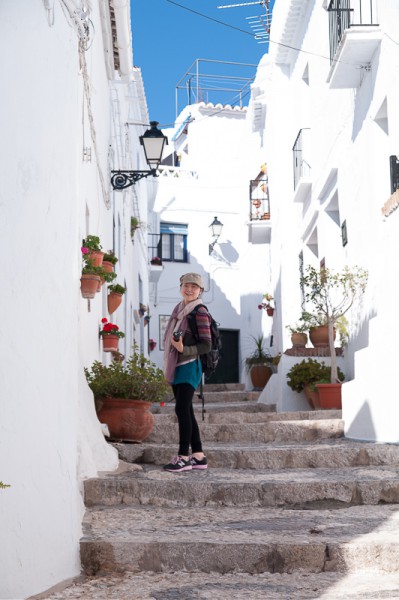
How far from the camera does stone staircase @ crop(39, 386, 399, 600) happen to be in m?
4.48

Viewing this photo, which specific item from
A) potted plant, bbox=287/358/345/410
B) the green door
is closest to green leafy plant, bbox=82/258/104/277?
potted plant, bbox=287/358/345/410

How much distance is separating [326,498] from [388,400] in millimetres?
2140

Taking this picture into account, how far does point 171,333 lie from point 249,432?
2013 mm

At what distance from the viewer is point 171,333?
6.75 m

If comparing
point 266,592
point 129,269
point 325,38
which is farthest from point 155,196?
point 266,592

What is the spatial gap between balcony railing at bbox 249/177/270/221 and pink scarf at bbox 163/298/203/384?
12703 mm

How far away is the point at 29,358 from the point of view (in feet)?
14.1

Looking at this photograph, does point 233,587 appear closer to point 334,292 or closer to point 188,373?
point 188,373

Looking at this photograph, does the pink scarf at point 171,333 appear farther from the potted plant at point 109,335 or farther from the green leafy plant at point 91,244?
the potted plant at point 109,335

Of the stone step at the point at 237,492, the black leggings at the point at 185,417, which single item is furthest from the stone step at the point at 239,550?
the black leggings at the point at 185,417

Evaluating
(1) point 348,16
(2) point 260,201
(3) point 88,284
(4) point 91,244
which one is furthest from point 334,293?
(2) point 260,201

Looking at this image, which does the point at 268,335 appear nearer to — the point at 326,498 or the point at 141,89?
the point at 141,89

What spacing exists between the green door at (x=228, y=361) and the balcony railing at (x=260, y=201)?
491 cm

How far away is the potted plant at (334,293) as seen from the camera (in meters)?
10.8
